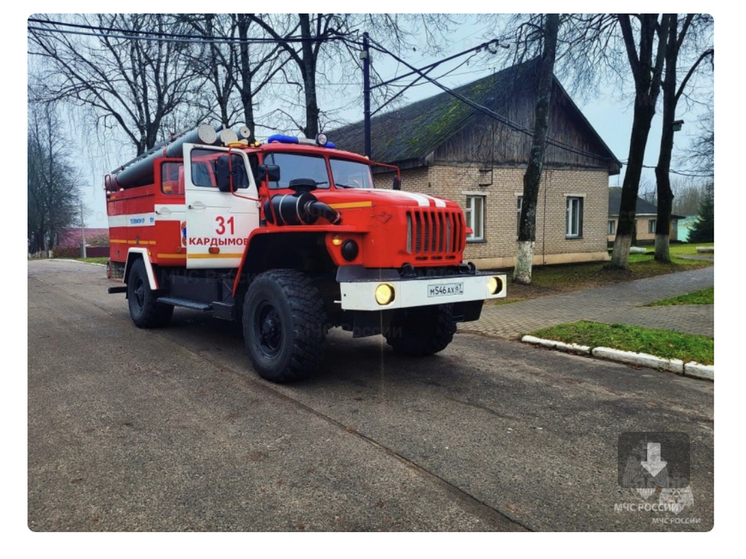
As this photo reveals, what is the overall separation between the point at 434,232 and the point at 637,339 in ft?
11.3

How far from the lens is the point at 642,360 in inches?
Result: 244

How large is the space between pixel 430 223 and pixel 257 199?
225 cm

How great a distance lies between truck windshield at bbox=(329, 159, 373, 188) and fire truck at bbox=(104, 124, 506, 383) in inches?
0.7

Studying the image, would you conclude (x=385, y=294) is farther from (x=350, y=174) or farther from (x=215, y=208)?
(x=215, y=208)

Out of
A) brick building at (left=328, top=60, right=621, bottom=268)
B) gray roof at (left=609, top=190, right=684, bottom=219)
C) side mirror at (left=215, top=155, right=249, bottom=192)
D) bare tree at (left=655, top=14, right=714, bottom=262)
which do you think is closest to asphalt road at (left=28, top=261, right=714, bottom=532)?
side mirror at (left=215, top=155, right=249, bottom=192)

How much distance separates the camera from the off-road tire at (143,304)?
7.87 metres

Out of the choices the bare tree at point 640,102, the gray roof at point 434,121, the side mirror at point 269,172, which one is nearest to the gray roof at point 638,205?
the gray roof at point 434,121

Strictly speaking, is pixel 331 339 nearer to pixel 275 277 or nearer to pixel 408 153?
pixel 275 277

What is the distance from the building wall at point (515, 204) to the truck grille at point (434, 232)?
10583mm

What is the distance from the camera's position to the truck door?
637 cm

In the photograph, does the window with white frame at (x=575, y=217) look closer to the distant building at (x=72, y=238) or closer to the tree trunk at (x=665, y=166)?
the tree trunk at (x=665, y=166)

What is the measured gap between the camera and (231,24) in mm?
11305

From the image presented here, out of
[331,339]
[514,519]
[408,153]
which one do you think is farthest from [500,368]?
[408,153]

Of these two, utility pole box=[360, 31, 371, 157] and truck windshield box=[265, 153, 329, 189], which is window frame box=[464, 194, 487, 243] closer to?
utility pole box=[360, 31, 371, 157]
